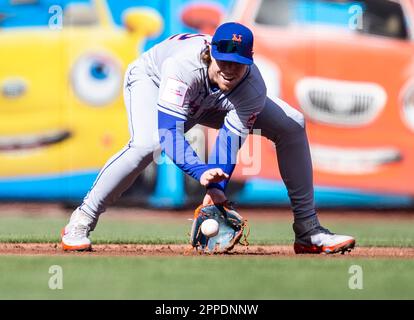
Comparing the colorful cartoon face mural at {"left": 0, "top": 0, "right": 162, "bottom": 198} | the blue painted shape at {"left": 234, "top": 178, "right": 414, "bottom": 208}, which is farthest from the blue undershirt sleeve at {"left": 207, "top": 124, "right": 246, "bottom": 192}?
the blue painted shape at {"left": 234, "top": 178, "right": 414, "bottom": 208}

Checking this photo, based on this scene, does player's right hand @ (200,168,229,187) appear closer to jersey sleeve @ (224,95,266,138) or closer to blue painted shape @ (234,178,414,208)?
jersey sleeve @ (224,95,266,138)

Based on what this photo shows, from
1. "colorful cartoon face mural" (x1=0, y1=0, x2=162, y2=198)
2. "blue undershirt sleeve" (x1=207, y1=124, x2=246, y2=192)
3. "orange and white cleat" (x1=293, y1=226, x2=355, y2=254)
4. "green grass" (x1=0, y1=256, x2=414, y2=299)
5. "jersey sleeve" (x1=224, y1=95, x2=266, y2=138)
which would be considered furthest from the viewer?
"colorful cartoon face mural" (x1=0, y1=0, x2=162, y2=198)

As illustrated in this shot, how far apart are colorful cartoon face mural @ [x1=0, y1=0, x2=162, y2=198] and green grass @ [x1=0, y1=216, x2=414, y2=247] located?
102cm

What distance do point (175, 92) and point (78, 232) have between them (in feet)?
4.01

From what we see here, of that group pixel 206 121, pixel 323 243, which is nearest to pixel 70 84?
pixel 206 121

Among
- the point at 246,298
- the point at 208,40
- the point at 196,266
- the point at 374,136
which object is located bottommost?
the point at 246,298

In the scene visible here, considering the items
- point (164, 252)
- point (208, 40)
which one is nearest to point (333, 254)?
point (164, 252)

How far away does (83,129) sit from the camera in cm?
1214

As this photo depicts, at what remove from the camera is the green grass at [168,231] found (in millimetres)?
7738

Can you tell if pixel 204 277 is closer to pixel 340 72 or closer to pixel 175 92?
pixel 175 92

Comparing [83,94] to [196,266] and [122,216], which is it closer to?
[122,216]

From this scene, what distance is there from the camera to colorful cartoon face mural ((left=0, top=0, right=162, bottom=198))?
12.0 m

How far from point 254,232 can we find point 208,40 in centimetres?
352

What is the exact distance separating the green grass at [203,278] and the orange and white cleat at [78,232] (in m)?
0.38
